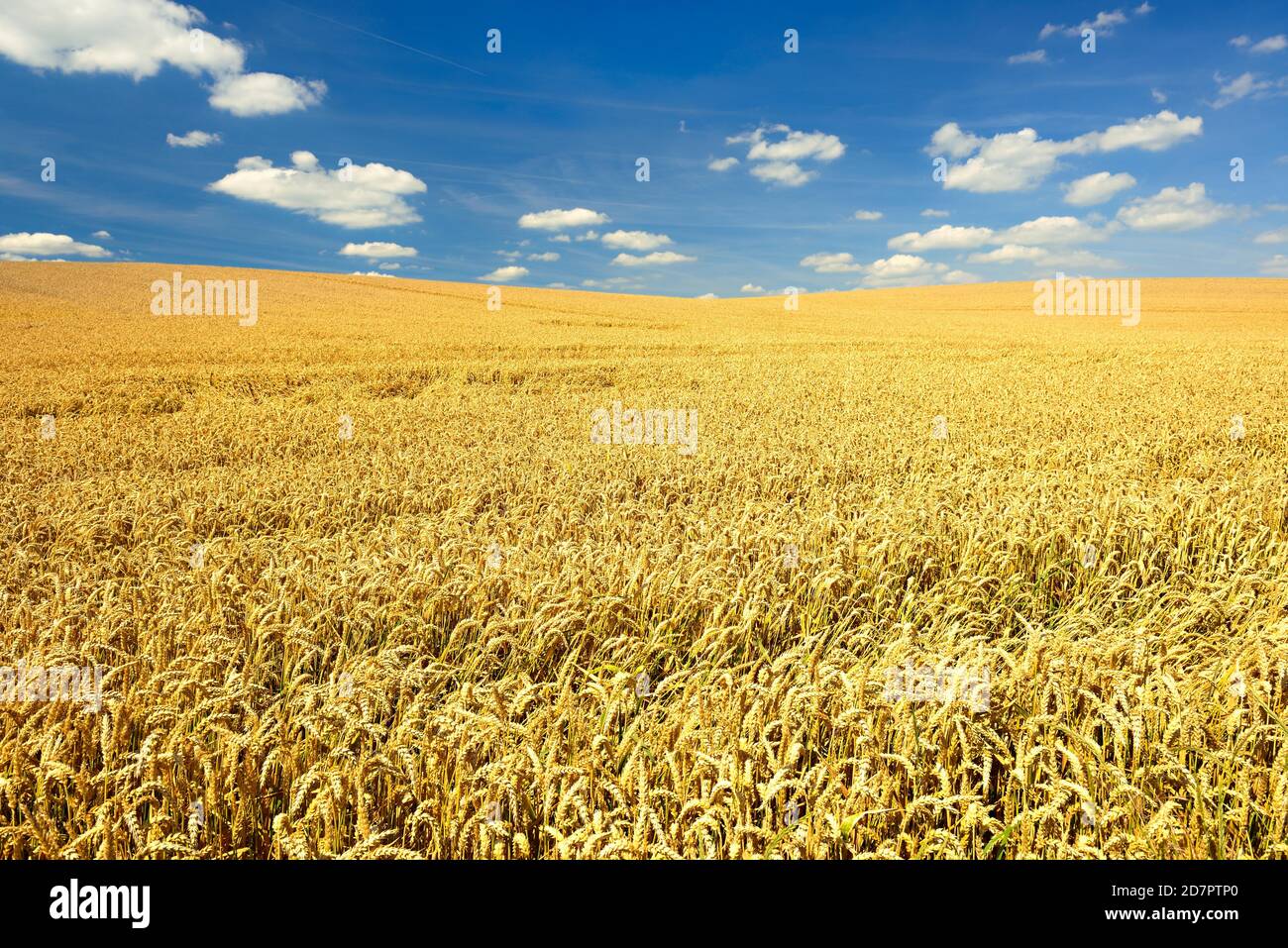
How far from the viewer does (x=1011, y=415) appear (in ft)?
33.4

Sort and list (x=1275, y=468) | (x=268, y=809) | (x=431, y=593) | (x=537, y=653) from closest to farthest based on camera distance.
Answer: (x=268, y=809)
(x=537, y=653)
(x=431, y=593)
(x=1275, y=468)

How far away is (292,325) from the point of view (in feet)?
86.1

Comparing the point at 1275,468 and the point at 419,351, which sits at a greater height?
the point at 419,351

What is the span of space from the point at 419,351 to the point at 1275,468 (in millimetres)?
18641

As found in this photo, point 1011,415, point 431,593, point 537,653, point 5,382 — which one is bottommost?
point 537,653

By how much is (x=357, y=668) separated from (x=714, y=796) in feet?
5.50

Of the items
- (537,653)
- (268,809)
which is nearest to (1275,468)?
(537,653)

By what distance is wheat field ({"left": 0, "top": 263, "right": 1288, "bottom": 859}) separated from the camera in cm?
217

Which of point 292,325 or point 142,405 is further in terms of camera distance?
point 292,325

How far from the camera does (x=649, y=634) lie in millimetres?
3619

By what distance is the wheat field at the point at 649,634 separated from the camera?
217cm

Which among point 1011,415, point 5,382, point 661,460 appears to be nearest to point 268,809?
point 661,460
